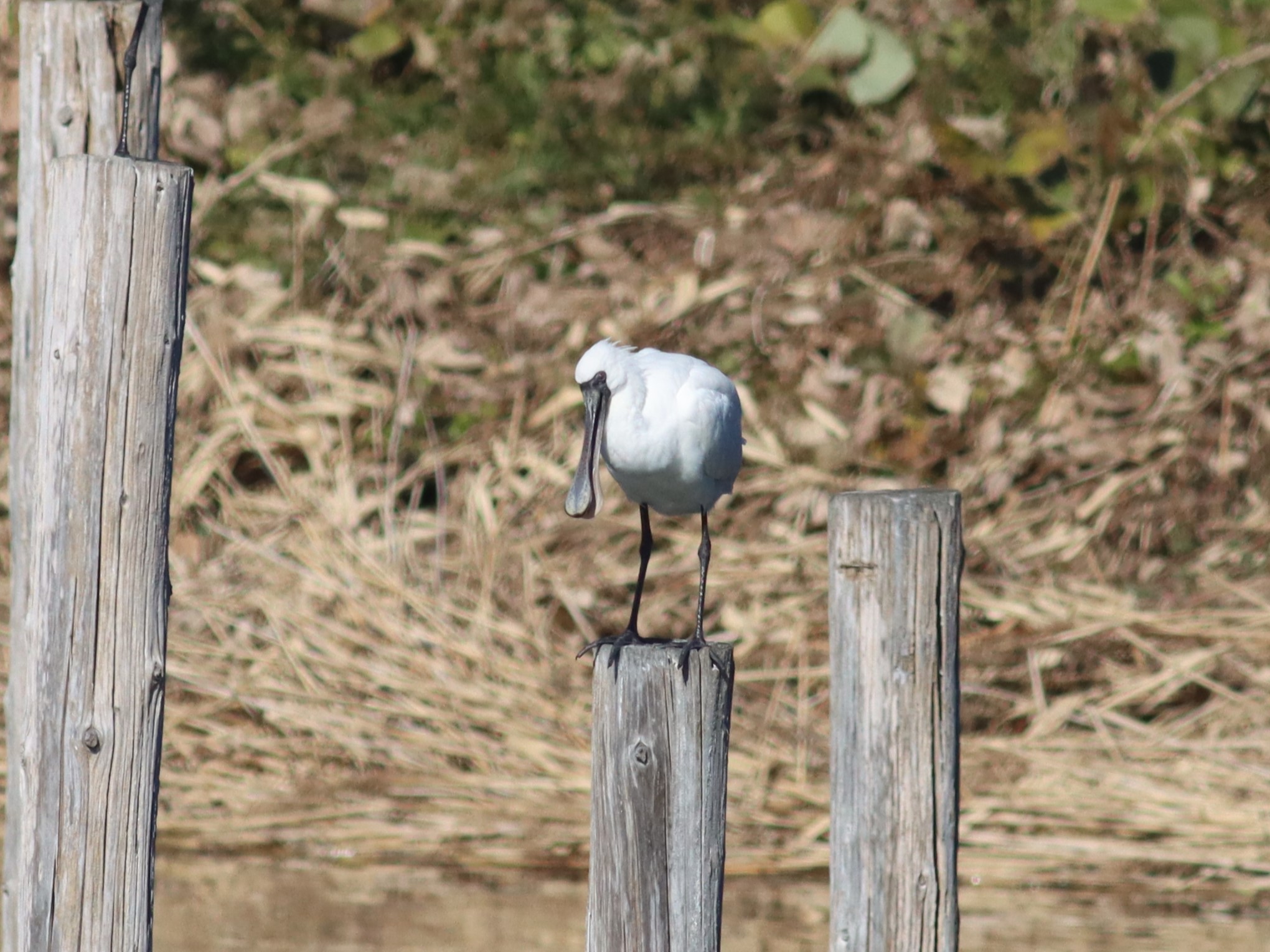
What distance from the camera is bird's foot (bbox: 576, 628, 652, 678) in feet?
9.96

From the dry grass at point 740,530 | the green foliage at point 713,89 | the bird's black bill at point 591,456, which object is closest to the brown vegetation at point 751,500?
the dry grass at point 740,530

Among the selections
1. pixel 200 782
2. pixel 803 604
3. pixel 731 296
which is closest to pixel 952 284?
pixel 731 296

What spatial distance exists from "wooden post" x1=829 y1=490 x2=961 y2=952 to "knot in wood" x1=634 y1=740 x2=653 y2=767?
0.33m

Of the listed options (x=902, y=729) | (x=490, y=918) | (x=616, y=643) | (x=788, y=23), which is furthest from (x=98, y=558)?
(x=788, y=23)

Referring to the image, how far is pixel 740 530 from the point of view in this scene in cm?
739

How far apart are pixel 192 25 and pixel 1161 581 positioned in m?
5.68

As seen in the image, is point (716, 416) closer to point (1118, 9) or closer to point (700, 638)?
point (700, 638)

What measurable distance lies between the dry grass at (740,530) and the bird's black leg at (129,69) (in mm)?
2796

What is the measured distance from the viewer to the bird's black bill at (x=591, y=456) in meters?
3.67

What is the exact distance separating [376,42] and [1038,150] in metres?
3.50

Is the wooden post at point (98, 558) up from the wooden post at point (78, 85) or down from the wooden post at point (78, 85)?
down

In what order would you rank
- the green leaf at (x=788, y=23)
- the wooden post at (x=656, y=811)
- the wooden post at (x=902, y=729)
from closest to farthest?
1. the wooden post at (x=902, y=729)
2. the wooden post at (x=656, y=811)
3. the green leaf at (x=788, y=23)

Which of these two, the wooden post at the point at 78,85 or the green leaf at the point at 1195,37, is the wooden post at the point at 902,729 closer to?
the wooden post at the point at 78,85

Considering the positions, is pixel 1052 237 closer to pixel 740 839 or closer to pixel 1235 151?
pixel 1235 151
